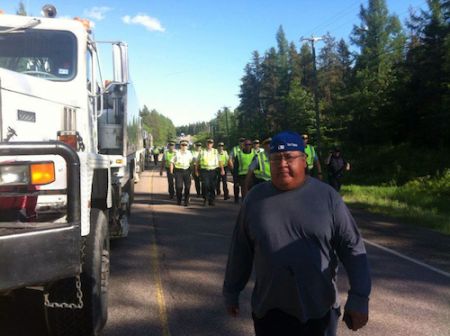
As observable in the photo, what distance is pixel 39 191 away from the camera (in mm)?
3449

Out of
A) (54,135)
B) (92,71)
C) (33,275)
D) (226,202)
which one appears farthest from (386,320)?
(226,202)

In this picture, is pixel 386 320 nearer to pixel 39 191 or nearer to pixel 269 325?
pixel 269 325

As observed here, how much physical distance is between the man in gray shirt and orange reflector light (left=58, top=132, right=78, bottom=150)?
2.78 m

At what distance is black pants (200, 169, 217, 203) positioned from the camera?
13045 mm

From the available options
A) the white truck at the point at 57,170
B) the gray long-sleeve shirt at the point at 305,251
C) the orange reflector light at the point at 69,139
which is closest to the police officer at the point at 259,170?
the white truck at the point at 57,170

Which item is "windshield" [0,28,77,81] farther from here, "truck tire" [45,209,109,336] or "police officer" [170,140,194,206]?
"police officer" [170,140,194,206]

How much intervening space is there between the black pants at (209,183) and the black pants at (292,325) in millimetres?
10441

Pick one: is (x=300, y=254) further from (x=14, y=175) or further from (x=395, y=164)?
(x=395, y=164)

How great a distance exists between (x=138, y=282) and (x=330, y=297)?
3688 mm

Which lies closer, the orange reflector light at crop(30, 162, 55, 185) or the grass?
the orange reflector light at crop(30, 162, 55, 185)

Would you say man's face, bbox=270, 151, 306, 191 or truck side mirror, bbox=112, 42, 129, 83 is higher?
truck side mirror, bbox=112, 42, 129, 83

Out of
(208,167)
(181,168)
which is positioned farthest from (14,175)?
(208,167)

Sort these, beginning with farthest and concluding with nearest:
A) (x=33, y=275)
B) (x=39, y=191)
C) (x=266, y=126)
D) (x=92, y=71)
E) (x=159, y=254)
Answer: (x=266, y=126) < (x=159, y=254) < (x=92, y=71) < (x=39, y=191) < (x=33, y=275)

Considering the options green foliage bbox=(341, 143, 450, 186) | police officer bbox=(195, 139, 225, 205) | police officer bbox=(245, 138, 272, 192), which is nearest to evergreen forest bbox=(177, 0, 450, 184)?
green foliage bbox=(341, 143, 450, 186)
